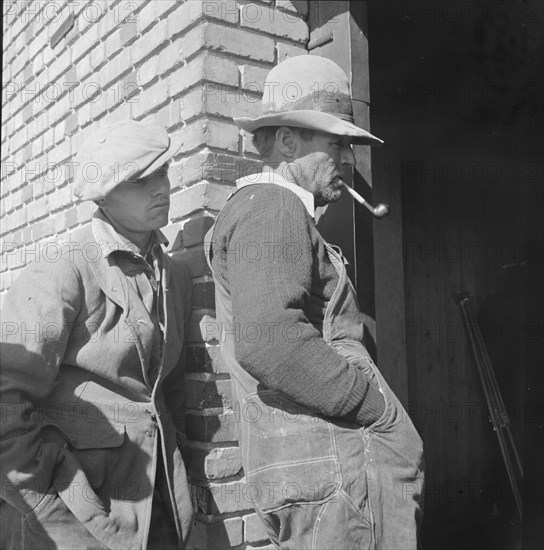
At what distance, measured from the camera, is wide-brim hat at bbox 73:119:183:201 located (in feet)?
6.53

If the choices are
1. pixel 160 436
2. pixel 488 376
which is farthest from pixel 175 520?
pixel 488 376

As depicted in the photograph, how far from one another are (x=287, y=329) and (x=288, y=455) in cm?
36

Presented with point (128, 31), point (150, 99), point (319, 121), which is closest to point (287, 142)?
point (319, 121)

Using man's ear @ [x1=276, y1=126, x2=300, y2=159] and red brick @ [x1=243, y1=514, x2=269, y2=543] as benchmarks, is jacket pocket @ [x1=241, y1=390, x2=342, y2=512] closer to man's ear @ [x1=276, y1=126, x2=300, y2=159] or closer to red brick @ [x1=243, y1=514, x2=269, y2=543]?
red brick @ [x1=243, y1=514, x2=269, y2=543]

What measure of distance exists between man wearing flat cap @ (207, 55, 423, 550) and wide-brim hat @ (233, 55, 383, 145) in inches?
2.8

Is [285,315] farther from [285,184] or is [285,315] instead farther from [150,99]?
[150,99]

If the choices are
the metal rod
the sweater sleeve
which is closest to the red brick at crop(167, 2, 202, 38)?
the sweater sleeve

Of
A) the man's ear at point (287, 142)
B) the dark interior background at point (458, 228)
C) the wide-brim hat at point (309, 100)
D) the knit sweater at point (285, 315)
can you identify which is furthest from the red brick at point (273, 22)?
the dark interior background at point (458, 228)

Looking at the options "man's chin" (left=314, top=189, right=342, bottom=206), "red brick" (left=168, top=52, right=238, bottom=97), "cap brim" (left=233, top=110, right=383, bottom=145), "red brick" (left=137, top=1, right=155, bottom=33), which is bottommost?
"man's chin" (left=314, top=189, right=342, bottom=206)

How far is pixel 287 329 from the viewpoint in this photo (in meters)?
1.68

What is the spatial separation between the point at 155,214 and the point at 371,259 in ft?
3.18

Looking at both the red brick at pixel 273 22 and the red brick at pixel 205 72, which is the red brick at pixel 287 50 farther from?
the red brick at pixel 205 72

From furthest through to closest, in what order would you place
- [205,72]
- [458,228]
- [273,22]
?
[458,228], [273,22], [205,72]

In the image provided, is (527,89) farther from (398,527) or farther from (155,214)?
(398,527)
